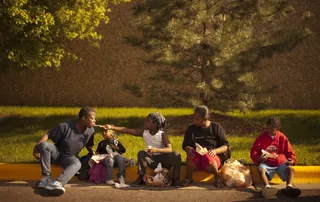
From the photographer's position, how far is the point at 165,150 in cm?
745

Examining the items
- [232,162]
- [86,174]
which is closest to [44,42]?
[86,174]

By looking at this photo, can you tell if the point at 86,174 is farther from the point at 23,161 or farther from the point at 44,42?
the point at 44,42

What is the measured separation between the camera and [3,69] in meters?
13.8

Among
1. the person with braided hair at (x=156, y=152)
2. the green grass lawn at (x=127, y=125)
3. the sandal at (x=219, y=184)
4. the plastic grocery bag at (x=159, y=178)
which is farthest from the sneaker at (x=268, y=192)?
the green grass lawn at (x=127, y=125)

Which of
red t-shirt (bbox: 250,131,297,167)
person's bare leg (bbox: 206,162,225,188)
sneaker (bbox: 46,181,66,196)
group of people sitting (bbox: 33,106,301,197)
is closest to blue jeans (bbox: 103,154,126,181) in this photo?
group of people sitting (bbox: 33,106,301,197)

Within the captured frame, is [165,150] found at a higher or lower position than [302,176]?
higher

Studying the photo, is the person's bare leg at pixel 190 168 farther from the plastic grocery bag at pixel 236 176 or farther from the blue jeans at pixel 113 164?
the blue jeans at pixel 113 164

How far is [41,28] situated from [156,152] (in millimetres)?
5806

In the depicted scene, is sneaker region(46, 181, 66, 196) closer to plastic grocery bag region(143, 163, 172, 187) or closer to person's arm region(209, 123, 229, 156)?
plastic grocery bag region(143, 163, 172, 187)

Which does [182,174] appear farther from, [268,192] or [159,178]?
[268,192]

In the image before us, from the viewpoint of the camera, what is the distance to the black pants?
291 inches

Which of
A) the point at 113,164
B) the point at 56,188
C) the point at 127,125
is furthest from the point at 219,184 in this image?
the point at 127,125

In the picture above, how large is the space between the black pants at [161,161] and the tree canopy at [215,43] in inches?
149

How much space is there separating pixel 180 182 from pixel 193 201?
73 cm
